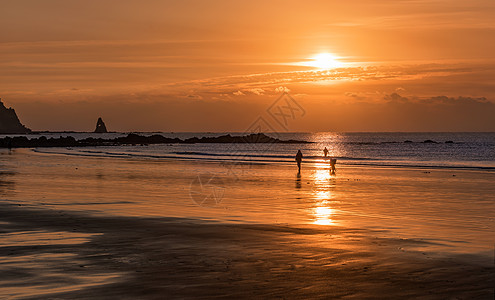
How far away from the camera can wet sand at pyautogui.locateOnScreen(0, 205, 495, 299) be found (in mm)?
9078

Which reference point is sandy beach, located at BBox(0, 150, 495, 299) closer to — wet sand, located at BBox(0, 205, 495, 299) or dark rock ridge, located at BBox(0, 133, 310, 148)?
wet sand, located at BBox(0, 205, 495, 299)

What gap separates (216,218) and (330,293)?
8829 millimetres

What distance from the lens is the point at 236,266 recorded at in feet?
35.8

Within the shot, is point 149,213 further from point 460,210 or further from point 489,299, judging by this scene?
point 489,299

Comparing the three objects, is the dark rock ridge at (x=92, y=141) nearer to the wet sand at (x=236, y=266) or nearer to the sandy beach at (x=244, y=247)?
the sandy beach at (x=244, y=247)

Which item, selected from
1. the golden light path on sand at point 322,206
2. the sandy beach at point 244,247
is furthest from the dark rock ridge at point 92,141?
the sandy beach at point 244,247

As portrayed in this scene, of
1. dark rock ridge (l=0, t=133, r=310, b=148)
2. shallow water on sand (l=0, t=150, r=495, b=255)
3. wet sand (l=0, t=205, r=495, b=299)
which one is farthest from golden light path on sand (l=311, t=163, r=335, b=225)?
dark rock ridge (l=0, t=133, r=310, b=148)

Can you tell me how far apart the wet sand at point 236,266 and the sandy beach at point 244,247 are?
0.02 metres

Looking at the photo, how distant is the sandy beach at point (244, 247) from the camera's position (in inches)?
366

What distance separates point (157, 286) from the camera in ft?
30.9

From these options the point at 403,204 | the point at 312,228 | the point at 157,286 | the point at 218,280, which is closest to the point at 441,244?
the point at 312,228

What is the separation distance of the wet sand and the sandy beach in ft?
0.08

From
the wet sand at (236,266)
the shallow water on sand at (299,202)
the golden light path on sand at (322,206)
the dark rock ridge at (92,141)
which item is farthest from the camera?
the dark rock ridge at (92,141)

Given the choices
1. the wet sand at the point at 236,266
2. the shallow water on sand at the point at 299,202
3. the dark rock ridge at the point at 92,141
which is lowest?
the wet sand at the point at 236,266
